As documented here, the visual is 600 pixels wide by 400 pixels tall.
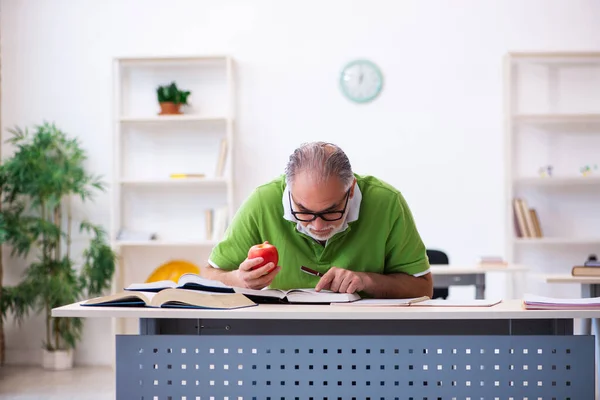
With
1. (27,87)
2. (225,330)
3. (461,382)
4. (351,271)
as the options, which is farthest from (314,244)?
(27,87)

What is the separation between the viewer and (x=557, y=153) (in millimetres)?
5801

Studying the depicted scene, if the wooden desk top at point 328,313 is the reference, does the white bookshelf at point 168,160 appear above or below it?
above

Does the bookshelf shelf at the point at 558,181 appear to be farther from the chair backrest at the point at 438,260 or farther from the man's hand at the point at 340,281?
the man's hand at the point at 340,281

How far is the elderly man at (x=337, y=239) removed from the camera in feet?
7.89

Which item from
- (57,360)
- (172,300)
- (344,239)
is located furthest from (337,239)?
(57,360)

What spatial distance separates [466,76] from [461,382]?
4.08 meters

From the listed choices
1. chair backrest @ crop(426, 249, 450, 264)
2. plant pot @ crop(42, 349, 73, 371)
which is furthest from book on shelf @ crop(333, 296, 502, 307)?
plant pot @ crop(42, 349, 73, 371)

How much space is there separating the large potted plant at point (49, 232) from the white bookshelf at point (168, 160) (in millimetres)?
263

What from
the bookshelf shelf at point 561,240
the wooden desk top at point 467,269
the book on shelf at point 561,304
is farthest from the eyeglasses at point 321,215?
the bookshelf shelf at point 561,240

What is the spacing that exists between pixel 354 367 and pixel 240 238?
0.77 meters

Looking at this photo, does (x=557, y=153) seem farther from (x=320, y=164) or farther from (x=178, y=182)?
(x=320, y=164)

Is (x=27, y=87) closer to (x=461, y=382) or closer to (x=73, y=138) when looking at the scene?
(x=73, y=138)

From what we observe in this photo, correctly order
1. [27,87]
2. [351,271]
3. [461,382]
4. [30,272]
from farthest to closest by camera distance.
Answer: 1. [27,87]
2. [30,272]
3. [351,271]
4. [461,382]

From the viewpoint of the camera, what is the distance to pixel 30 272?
18.7 ft
